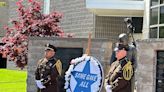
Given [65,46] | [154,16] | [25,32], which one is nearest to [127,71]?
[65,46]

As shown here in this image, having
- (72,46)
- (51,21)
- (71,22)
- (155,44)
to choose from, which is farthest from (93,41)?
(71,22)

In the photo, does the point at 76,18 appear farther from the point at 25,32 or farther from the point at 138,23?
the point at 25,32

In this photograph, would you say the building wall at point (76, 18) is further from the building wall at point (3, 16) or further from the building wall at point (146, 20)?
the building wall at point (3, 16)

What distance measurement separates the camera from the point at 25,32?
16266 mm

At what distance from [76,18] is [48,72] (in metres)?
15.9

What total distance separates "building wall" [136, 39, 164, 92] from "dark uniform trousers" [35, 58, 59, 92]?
2559mm

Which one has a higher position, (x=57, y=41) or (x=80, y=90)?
(x=57, y=41)

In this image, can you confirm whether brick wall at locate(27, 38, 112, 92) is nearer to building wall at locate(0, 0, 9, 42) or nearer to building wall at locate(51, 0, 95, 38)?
building wall at locate(51, 0, 95, 38)

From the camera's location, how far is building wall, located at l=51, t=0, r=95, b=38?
23.1 meters

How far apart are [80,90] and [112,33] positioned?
1519 centimetres

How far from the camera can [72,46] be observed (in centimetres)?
1084

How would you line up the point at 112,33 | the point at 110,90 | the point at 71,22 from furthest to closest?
the point at 71,22 → the point at 112,33 → the point at 110,90

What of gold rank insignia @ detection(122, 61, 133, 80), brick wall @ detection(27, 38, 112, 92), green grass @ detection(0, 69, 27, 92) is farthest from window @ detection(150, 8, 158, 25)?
gold rank insignia @ detection(122, 61, 133, 80)

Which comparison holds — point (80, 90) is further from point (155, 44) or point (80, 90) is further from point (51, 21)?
point (51, 21)
